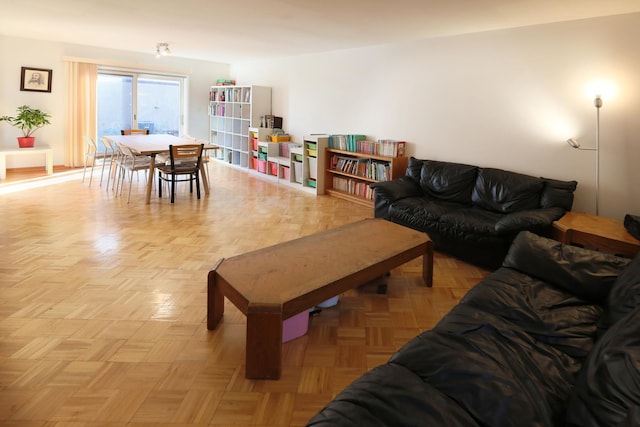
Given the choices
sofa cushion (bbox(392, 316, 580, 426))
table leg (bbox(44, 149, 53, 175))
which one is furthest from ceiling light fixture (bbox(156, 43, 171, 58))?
sofa cushion (bbox(392, 316, 580, 426))

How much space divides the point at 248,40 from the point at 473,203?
4041 mm

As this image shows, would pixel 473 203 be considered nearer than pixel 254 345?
No

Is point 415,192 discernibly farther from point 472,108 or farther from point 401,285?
point 401,285

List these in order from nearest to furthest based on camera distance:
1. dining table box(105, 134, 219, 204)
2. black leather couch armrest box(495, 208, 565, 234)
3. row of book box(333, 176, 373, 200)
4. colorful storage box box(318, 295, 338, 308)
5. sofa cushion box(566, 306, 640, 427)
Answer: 1. sofa cushion box(566, 306, 640, 427)
2. colorful storage box box(318, 295, 338, 308)
3. black leather couch armrest box(495, 208, 565, 234)
4. dining table box(105, 134, 219, 204)
5. row of book box(333, 176, 373, 200)

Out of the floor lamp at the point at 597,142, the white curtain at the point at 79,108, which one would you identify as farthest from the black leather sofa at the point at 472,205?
the white curtain at the point at 79,108

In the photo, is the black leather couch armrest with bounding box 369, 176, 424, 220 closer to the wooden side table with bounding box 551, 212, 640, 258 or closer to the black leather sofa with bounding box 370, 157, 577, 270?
the black leather sofa with bounding box 370, 157, 577, 270

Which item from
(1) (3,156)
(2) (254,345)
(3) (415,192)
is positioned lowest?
(2) (254,345)

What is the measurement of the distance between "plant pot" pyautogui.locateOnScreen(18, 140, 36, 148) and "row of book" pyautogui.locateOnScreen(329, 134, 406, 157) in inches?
203

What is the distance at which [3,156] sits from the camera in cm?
679

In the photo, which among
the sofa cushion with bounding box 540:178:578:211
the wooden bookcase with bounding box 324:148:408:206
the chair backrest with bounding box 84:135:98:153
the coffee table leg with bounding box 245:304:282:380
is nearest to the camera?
the coffee table leg with bounding box 245:304:282:380

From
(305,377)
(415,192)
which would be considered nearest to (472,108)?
(415,192)

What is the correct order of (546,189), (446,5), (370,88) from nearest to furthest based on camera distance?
(446,5) → (546,189) → (370,88)

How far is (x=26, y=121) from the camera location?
7074 mm

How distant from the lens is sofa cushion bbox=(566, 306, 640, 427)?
1.19 m
